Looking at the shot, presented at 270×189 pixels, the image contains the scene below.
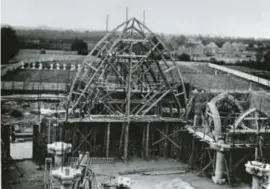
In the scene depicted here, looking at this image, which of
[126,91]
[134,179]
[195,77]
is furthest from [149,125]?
[195,77]

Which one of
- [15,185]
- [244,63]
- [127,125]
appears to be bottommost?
[15,185]

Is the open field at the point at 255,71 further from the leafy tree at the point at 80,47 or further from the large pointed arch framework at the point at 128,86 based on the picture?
the leafy tree at the point at 80,47

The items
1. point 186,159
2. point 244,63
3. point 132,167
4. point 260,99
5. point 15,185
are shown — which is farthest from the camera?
point 244,63

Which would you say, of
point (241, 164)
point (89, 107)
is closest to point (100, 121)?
point (89, 107)

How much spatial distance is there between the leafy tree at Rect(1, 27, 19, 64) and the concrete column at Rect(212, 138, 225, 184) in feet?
23.0

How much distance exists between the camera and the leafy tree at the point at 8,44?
14098mm

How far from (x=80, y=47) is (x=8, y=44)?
647cm

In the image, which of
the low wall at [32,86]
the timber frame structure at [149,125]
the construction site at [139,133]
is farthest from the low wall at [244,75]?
the low wall at [32,86]

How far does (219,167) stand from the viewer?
601 inches

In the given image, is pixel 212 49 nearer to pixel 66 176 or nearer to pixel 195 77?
pixel 195 77

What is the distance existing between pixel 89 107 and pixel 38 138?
2059mm

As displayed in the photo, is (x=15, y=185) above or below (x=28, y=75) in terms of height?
below

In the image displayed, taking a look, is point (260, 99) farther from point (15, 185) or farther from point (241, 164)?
point (15, 185)

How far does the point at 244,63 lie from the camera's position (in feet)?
70.3
